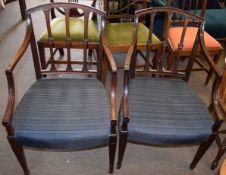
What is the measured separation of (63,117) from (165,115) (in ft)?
1.83

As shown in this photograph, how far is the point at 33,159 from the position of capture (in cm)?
157

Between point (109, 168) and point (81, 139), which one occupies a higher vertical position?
point (81, 139)

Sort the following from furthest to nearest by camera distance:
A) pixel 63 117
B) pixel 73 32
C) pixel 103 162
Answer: pixel 73 32 → pixel 103 162 → pixel 63 117

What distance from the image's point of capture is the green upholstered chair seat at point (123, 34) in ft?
6.18

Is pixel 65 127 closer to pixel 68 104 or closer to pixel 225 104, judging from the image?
pixel 68 104

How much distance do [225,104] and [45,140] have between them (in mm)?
1060

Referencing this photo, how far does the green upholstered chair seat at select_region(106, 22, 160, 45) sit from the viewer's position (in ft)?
6.18

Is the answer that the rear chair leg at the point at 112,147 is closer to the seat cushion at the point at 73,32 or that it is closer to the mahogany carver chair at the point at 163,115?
the mahogany carver chair at the point at 163,115

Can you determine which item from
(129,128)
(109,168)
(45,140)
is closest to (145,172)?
(109,168)

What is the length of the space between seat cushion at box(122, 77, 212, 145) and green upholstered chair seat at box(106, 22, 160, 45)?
1.65 feet

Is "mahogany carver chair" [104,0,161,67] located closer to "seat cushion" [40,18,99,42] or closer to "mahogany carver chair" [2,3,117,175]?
"seat cushion" [40,18,99,42]

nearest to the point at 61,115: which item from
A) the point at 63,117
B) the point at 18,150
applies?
the point at 63,117

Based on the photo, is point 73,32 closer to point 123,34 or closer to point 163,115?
point 123,34

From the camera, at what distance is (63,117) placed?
1241mm
